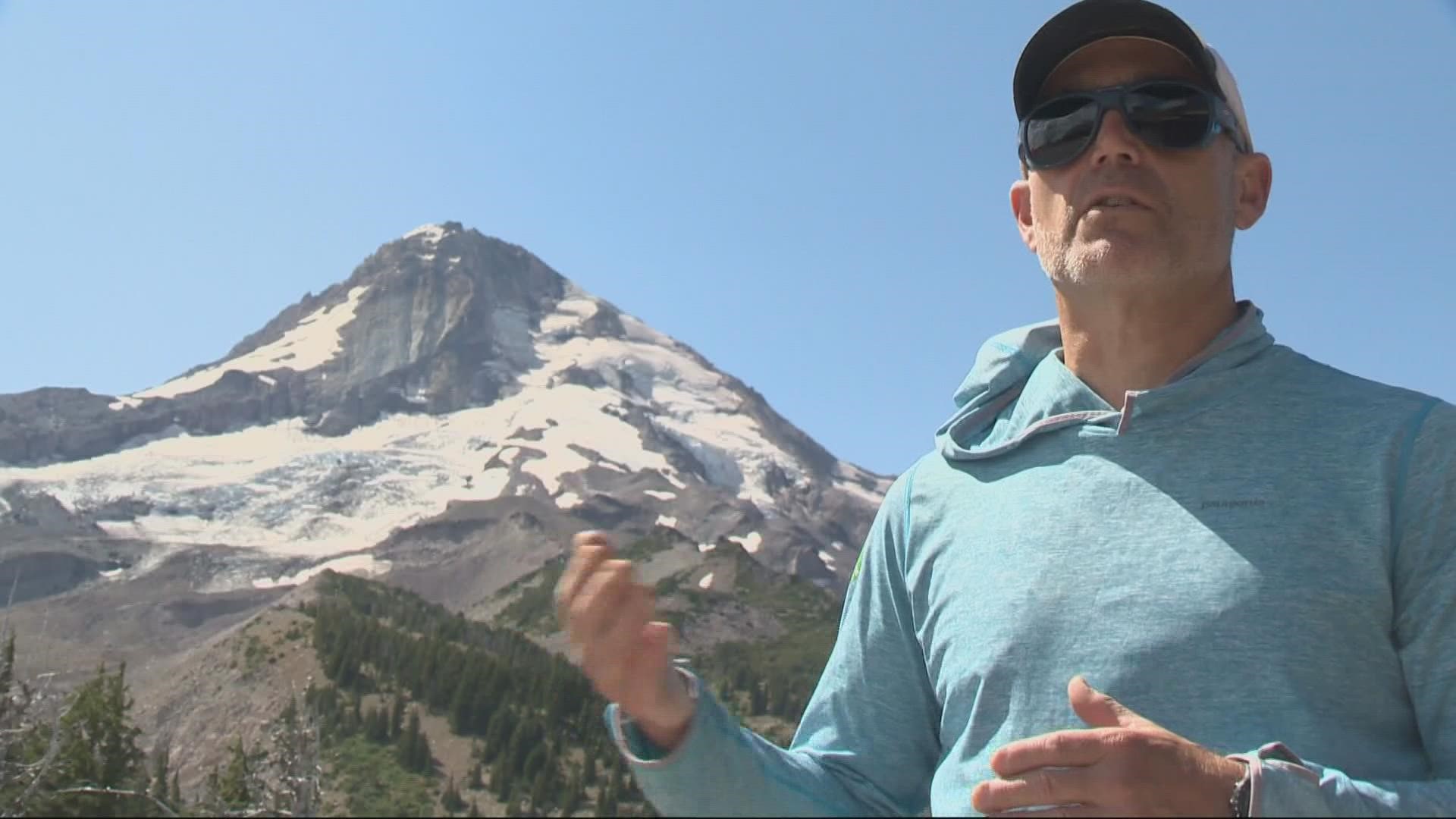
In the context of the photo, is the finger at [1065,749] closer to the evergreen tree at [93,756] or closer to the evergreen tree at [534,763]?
the evergreen tree at [93,756]

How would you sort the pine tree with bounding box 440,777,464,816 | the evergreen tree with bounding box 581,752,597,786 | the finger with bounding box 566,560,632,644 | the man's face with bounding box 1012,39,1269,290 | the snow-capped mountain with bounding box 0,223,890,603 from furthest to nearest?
the snow-capped mountain with bounding box 0,223,890,603
the evergreen tree with bounding box 581,752,597,786
the pine tree with bounding box 440,777,464,816
the man's face with bounding box 1012,39,1269,290
the finger with bounding box 566,560,632,644

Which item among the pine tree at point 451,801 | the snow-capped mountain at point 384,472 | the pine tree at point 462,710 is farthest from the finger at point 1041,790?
the snow-capped mountain at point 384,472

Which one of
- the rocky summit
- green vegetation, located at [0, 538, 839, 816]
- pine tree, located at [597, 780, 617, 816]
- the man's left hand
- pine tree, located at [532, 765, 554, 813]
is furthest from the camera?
the rocky summit

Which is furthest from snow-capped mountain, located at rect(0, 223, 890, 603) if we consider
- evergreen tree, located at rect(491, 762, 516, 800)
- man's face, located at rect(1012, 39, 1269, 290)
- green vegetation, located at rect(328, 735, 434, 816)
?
man's face, located at rect(1012, 39, 1269, 290)

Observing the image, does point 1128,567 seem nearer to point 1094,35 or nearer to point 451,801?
point 1094,35

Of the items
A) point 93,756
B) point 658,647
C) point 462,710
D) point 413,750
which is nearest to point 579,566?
point 658,647

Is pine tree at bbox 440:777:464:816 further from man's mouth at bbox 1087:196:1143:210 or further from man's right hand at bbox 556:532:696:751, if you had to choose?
man's right hand at bbox 556:532:696:751
